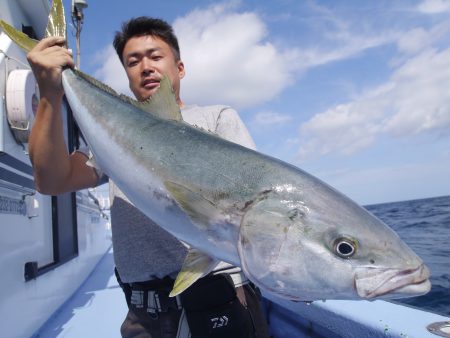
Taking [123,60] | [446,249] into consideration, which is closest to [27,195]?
[123,60]

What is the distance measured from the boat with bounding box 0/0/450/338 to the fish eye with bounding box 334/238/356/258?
1.59 meters

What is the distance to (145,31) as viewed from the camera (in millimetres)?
2939

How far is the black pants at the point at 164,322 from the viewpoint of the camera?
2.30m

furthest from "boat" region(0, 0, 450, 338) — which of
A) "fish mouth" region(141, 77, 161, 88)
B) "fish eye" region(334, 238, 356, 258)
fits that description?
"fish mouth" region(141, 77, 161, 88)

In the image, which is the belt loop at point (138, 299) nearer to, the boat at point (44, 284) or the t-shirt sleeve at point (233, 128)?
the t-shirt sleeve at point (233, 128)

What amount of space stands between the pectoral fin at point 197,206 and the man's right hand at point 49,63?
1231 mm

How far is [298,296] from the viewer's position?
1534mm

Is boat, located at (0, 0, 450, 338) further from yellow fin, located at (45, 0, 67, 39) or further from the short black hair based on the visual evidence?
the short black hair

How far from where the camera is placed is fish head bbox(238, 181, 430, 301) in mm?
A: 1413

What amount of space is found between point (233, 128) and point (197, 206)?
93 centimetres

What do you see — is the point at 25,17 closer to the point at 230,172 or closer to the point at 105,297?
the point at 105,297

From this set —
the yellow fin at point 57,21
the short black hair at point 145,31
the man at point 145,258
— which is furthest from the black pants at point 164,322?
the yellow fin at point 57,21

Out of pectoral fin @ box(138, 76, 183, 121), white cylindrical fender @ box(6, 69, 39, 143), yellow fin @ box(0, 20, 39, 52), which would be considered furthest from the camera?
white cylindrical fender @ box(6, 69, 39, 143)

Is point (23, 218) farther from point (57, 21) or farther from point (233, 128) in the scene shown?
point (233, 128)
